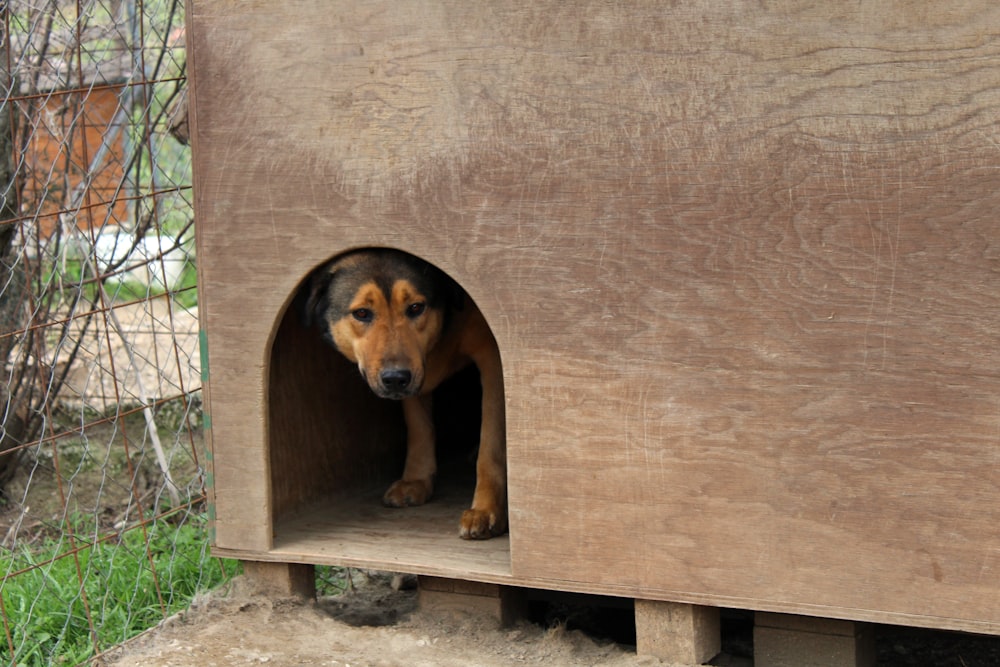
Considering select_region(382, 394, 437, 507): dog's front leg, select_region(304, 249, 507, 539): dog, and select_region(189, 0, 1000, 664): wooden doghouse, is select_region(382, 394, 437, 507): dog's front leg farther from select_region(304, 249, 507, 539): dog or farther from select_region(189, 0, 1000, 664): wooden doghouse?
select_region(189, 0, 1000, 664): wooden doghouse

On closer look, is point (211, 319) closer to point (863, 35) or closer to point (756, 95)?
point (756, 95)

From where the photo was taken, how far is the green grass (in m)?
3.80

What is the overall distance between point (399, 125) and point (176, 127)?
111 cm

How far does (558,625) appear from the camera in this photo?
3760 mm

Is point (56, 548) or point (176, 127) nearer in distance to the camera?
point (176, 127)

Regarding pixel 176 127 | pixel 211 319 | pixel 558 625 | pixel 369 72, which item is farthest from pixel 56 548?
pixel 369 72

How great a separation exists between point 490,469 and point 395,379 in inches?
21.0

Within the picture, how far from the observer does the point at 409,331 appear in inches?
154

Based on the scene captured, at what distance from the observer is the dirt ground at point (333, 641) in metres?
3.55

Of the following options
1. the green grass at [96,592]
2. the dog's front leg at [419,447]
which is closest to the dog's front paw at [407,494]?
the dog's front leg at [419,447]

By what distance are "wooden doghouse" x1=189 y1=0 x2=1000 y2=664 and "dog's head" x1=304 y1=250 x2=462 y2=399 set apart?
0.87ft

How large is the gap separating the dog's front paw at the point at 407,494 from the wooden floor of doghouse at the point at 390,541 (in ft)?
0.11

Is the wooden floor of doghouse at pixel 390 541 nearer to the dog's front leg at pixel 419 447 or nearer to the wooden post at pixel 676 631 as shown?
the dog's front leg at pixel 419 447

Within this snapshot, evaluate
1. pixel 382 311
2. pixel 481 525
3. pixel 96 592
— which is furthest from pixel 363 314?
pixel 96 592
